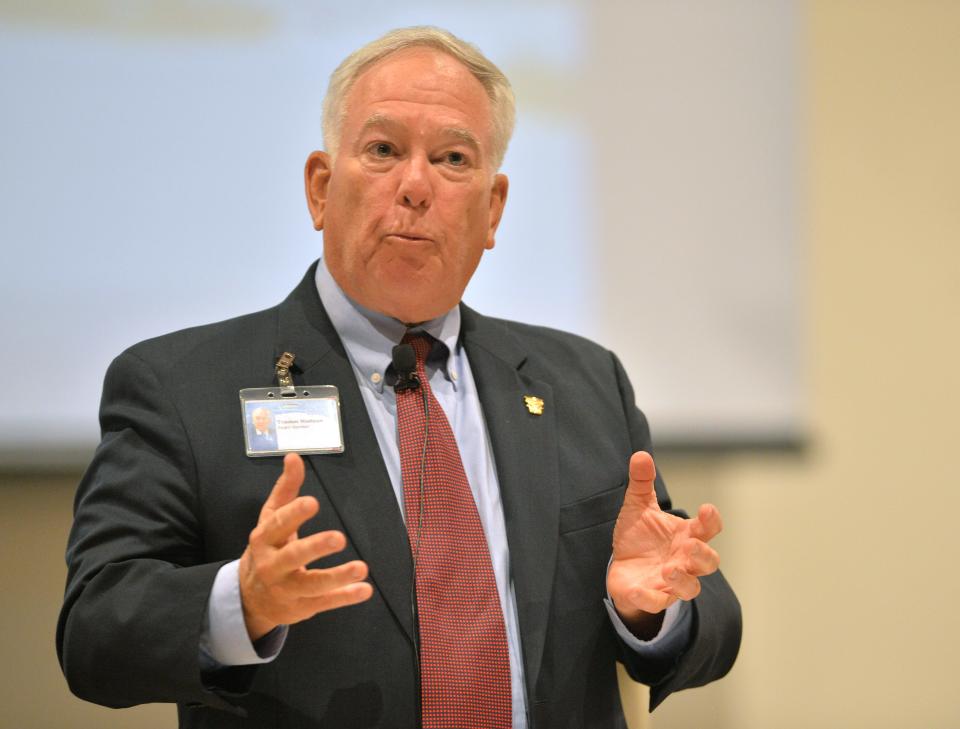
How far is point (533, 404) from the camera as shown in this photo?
242cm

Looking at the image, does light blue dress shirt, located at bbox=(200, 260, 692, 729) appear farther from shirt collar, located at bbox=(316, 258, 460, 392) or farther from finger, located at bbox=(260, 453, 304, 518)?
finger, located at bbox=(260, 453, 304, 518)

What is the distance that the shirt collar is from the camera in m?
2.32

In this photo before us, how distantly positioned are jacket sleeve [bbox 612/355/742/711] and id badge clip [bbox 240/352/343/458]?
734 millimetres

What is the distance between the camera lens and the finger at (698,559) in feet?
6.31

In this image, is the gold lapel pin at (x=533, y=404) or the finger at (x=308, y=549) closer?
Answer: the finger at (x=308, y=549)

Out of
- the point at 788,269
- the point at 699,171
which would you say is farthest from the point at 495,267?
the point at 788,269

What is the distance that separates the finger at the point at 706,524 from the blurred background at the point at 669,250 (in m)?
1.87

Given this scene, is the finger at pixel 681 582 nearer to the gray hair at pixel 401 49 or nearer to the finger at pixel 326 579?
the finger at pixel 326 579

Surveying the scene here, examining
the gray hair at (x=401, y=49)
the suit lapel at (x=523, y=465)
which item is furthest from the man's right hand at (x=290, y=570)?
the gray hair at (x=401, y=49)

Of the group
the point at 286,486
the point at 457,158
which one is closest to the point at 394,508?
the point at 286,486

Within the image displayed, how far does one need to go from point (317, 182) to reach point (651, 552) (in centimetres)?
107

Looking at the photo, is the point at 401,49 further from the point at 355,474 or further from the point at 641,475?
the point at 641,475

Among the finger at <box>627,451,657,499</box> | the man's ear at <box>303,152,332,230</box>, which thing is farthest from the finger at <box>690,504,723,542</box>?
the man's ear at <box>303,152,332,230</box>

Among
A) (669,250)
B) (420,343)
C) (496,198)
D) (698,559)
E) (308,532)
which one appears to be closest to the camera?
(698,559)
